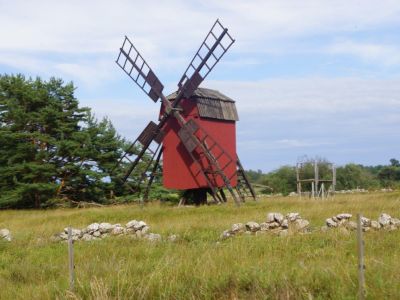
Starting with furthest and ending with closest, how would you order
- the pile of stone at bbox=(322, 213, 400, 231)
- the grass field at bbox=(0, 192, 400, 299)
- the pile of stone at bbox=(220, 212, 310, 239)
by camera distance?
the pile of stone at bbox=(220, 212, 310, 239)
the pile of stone at bbox=(322, 213, 400, 231)
the grass field at bbox=(0, 192, 400, 299)

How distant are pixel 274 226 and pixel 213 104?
13.7 metres

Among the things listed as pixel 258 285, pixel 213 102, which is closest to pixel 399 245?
pixel 258 285

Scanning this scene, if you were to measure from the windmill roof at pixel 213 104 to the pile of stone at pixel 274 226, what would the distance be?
12.5 metres

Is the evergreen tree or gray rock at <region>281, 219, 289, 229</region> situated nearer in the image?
gray rock at <region>281, 219, 289, 229</region>

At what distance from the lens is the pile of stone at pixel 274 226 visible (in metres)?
11.6

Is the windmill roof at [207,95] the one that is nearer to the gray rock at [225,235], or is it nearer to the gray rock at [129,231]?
the gray rock at [129,231]

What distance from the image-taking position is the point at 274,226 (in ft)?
39.7

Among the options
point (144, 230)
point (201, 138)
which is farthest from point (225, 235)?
point (201, 138)

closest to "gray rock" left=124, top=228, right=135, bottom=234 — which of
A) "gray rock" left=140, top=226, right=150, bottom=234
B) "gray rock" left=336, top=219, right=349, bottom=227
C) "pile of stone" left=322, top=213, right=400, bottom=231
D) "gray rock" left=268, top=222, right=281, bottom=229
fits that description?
"gray rock" left=140, top=226, right=150, bottom=234

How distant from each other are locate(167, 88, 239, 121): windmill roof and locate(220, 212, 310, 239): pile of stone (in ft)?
41.0

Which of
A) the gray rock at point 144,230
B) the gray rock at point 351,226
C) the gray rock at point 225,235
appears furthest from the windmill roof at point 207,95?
the gray rock at point 351,226

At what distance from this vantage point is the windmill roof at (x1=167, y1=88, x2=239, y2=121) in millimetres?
24413

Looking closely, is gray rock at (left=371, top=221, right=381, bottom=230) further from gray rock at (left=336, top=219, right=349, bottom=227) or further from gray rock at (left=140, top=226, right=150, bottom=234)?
gray rock at (left=140, top=226, right=150, bottom=234)

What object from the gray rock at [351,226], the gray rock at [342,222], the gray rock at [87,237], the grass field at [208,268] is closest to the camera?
the grass field at [208,268]
